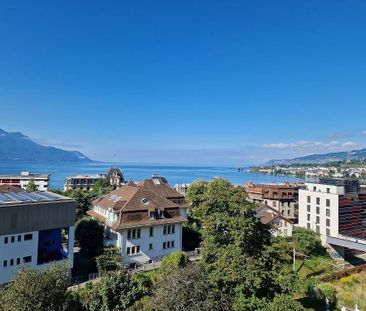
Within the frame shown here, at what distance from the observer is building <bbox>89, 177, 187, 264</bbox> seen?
37594mm

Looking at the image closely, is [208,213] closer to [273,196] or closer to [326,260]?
[326,260]

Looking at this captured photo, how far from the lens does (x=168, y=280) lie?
1959cm

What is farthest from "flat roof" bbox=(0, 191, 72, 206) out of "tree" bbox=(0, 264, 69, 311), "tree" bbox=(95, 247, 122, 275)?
"tree" bbox=(0, 264, 69, 311)

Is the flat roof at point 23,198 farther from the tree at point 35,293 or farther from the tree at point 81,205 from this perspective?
the tree at point 81,205

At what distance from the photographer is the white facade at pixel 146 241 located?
123 ft

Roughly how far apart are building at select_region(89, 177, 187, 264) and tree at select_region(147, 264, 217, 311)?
18.0 meters

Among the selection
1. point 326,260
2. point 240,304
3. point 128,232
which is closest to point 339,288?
point 326,260

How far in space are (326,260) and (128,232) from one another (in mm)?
33345

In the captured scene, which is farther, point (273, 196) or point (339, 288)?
point (273, 196)

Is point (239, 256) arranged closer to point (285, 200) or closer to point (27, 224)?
point (27, 224)

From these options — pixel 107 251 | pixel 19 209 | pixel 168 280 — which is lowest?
pixel 107 251

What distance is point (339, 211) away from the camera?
56188mm

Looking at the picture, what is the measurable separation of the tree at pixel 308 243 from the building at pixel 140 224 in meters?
21.3

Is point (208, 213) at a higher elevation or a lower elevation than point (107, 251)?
higher
